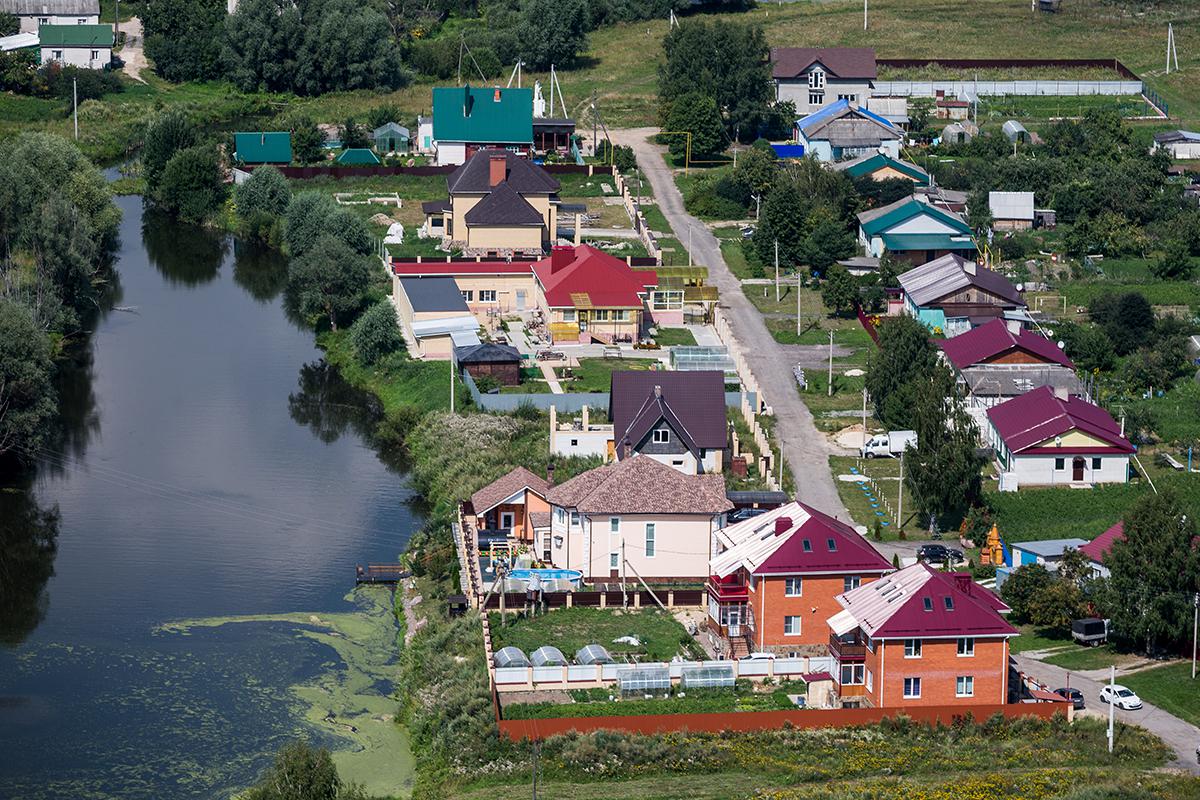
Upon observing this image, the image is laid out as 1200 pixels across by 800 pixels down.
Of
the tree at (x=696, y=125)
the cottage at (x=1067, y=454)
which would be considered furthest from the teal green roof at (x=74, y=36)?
the cottage at (x=1067, y=454)

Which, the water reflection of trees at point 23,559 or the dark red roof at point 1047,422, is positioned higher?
the dark red roof at point 1047,422

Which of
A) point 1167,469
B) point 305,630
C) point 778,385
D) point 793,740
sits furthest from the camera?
point 778,385

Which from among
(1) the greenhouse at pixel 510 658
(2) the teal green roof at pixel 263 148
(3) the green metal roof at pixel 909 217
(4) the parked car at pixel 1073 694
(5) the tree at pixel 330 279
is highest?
(2) the teal green roof at pixel 263 148

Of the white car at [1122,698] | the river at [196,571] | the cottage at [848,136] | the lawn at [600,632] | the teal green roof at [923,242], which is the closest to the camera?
the white car at [1122,698]

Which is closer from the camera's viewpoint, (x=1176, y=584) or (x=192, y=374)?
(x=1176, y=584)

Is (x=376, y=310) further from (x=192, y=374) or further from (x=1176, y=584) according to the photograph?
(x=1176, y=584)

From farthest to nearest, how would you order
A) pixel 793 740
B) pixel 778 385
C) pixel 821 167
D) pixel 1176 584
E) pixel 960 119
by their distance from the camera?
Answer: pixel 960 119
pixel 821 167
pixel 778 385
pixel 1176 584
pixel 793 740

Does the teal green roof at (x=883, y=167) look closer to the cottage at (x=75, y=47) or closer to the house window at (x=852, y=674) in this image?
→ the cottage at (x=75, y=47)

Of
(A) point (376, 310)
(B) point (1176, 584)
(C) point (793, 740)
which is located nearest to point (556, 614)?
(C) point (793, 740)

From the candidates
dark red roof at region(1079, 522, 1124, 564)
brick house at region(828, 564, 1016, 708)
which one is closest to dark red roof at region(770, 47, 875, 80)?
dark red roof at region(1079, 522, 1124, 564)
